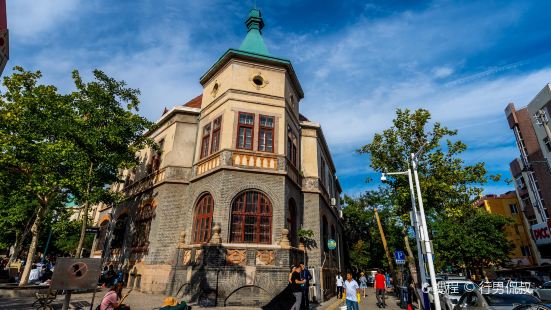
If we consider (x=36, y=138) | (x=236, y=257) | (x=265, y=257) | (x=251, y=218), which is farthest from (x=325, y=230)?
(x=36, y=138)

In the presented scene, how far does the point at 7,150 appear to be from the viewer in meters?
13.8

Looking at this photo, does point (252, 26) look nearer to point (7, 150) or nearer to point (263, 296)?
point (7, 150)

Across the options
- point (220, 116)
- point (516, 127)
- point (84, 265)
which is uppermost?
point (516, 127)

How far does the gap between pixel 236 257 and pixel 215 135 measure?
22.1 feet

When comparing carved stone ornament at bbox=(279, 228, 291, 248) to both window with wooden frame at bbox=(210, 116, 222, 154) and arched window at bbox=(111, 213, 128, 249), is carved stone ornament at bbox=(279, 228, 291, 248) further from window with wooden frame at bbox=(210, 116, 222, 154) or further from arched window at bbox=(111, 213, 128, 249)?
arched window at bbox=(111, 213, 128, 249)

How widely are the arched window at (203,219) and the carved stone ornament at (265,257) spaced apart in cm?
257

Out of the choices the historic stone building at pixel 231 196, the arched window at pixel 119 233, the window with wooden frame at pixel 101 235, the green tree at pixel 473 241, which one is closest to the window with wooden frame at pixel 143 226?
the historic stone building at pixel 231 196

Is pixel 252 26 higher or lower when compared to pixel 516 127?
lower

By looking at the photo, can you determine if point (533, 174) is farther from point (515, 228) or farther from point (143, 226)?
point (143, 226)

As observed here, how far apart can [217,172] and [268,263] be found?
496 cm

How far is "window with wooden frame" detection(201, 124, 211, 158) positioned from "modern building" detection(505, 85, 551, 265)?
115ft

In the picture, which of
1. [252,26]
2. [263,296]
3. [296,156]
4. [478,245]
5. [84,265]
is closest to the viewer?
[84,265]

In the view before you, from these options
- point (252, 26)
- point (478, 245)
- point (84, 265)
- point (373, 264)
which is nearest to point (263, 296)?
point (84, 265)

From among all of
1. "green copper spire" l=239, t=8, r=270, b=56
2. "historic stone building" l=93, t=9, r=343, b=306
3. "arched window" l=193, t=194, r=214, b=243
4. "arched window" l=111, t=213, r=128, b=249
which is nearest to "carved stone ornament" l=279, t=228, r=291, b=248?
"historic stone building" l=93, t=9, r=343, b=306
